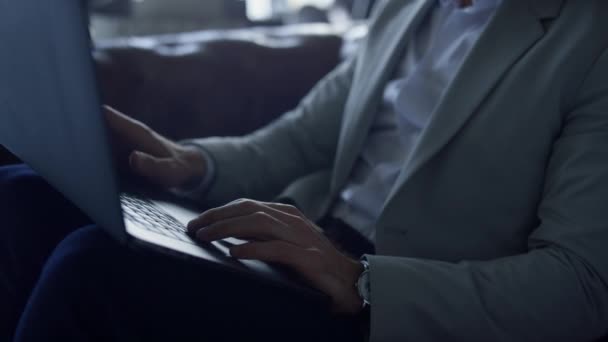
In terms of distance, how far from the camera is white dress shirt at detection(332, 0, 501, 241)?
87 centimetres

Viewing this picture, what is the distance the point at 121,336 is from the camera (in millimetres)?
518

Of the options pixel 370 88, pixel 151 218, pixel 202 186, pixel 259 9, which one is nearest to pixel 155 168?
pixel 202 186

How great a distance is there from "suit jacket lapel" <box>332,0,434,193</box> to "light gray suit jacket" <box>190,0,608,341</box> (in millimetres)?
194

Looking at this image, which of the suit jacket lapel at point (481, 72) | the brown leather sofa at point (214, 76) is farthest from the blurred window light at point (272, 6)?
the suit jacket lapel at point (481, 72)

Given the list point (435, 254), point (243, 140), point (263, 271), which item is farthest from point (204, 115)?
point (263, 271)

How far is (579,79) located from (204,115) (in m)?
0.89

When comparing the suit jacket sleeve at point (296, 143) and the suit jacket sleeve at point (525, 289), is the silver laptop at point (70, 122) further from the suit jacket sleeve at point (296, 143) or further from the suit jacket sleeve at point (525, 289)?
the suit jacket sleeve at point (296, 143)

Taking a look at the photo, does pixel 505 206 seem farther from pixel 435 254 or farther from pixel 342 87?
pixel 342 87

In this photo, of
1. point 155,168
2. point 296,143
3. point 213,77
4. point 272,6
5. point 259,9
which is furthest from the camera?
point 272,6

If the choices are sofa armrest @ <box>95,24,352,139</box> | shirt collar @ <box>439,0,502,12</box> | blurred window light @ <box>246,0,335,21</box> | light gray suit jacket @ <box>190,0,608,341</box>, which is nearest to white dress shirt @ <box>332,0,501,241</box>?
shirt collar @ <box>439,0,502,12</box>

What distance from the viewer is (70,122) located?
424mm

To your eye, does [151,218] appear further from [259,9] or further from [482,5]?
[259,9]

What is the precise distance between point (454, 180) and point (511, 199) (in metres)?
0.08

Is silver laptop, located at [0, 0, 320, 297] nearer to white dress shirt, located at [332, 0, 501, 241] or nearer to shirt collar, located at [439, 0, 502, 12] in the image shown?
white dress shirt, located at [332, 0, 501, 241]
